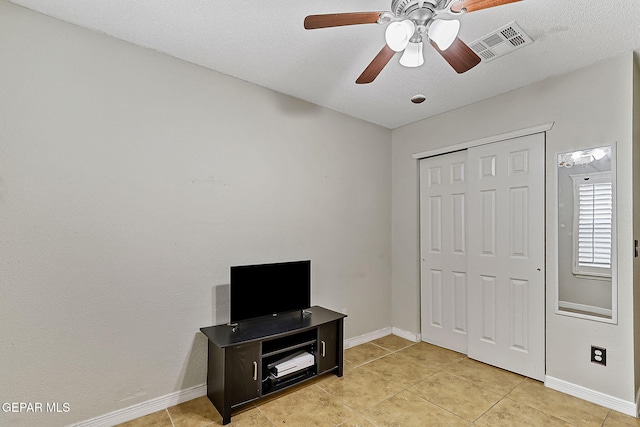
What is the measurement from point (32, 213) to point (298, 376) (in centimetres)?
218

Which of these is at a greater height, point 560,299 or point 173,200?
point 173,200

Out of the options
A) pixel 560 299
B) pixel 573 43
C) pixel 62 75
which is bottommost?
pixel 560 299

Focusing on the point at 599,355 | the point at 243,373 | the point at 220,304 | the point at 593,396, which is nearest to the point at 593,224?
the point at 599,355

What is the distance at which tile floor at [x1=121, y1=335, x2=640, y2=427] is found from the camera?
218 cm

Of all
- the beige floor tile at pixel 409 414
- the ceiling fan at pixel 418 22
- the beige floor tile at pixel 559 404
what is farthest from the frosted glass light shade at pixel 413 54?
the beige floor tile at pixel 559 404

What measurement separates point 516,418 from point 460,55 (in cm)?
242

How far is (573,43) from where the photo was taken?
7.29 feet

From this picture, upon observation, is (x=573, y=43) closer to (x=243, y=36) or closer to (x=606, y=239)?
(x=606, y=239)

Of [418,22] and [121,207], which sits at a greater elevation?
[418,22]

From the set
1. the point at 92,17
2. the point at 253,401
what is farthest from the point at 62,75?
the point at 253,401

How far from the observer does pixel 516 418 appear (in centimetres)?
222

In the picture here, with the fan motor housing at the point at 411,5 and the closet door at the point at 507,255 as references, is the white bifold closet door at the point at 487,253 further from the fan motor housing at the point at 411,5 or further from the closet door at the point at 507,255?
the fan motor housing at the point at 411,5

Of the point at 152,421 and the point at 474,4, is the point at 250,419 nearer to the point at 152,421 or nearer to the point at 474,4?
the point at 152,421

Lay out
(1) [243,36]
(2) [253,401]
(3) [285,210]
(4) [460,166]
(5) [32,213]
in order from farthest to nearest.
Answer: (4) [460,166]
(3) [285,210]
(2) [253,401]
(1) [243,36]
(5) [32,213]
